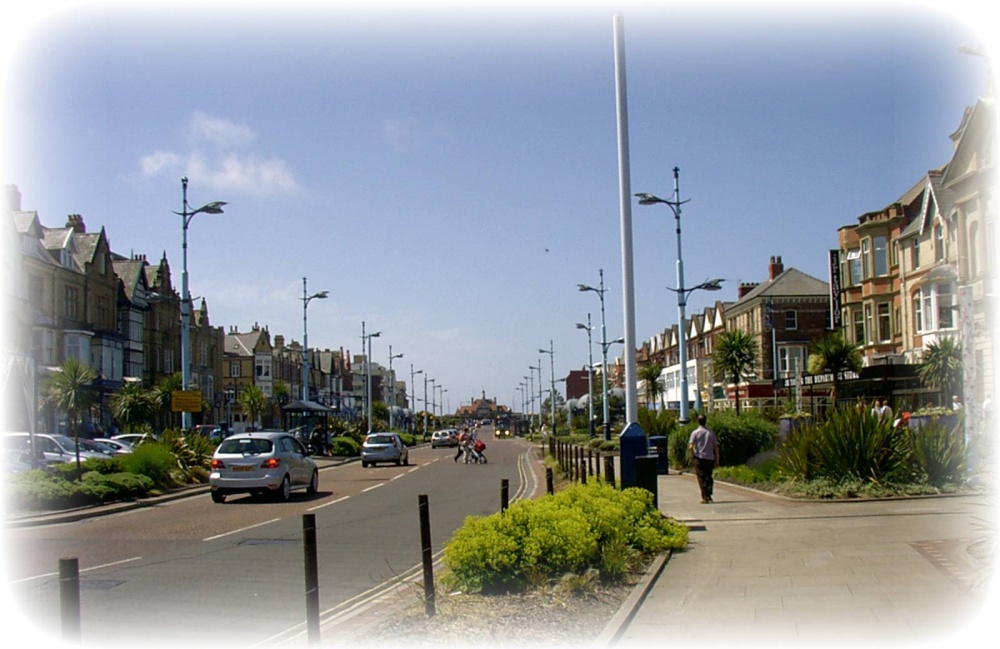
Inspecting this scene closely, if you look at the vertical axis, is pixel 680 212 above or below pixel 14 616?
above

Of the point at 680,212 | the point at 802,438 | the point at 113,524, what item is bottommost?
the point at 113,524

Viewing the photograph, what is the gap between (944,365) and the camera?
33.7 metres

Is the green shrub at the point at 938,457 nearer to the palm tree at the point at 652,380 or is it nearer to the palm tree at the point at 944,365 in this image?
the palm tree at the point at 944,365

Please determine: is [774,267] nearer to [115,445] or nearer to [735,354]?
[735,354]

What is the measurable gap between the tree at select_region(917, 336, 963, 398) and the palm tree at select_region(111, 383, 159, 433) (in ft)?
108

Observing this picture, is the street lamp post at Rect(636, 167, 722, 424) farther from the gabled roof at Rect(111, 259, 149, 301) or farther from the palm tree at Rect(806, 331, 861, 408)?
the gabled roof at Rect(111, 259, 149, 301)

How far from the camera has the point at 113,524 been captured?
676 inches

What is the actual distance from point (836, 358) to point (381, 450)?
2120 cm

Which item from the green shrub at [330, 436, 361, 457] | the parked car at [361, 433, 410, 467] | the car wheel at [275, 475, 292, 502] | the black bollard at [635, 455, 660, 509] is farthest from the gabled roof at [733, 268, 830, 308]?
the black bollard at [635, 455, 660, 509]

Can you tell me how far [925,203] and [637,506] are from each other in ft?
112

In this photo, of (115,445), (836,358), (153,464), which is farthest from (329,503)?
(836,358)

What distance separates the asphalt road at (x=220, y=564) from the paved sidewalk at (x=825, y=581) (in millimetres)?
2908

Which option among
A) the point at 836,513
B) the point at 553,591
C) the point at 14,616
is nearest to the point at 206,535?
the point at 14,616

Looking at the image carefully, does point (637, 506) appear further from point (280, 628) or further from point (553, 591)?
point (280, 628)
